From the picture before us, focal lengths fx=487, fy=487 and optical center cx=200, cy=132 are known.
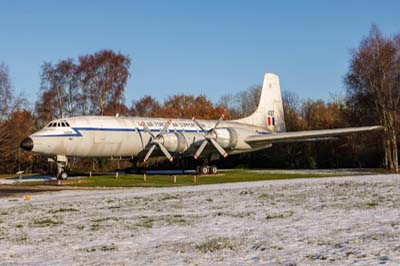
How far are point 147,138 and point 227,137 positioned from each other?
20.6ft

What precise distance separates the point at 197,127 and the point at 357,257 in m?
32.3

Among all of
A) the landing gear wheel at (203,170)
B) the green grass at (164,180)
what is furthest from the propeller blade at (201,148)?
the green grass at (164,180)

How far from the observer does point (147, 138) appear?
1410 inches

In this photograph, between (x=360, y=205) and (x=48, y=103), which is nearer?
(x=360, y=205)

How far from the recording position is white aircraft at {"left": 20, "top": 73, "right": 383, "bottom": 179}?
31.5 metres

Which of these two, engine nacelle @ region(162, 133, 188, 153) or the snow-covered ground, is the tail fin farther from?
the snow-covered ground

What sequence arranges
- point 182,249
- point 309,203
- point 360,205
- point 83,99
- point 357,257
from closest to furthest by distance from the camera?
point 357,257 < point 182,249 < point 360,205 < point 309,203 < point 83,99

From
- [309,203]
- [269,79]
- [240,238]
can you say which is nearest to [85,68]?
[269,79]

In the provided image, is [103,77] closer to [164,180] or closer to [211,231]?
[164,180]

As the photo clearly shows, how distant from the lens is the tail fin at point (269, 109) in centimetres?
4547

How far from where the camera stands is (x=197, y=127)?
39500mm

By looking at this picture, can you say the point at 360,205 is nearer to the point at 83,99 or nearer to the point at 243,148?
the point at 243,148

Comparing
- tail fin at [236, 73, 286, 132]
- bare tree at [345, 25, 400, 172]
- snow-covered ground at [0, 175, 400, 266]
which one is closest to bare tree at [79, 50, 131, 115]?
tail fin at [236, 73, 286, 132]

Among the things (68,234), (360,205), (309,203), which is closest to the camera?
(68,234)
